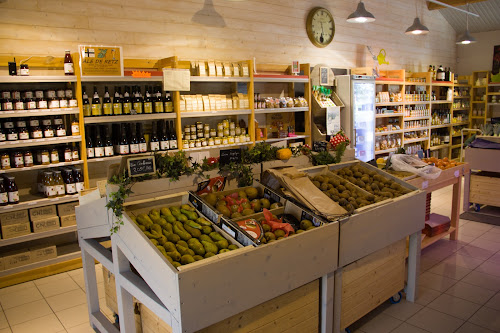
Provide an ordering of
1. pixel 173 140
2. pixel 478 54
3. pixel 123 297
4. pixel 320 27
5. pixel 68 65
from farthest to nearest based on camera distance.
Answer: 1. pixel 478 54
2. pixel 320 27
3. pixel 173 140
4. pixel 68 65
5. pixel 123 297

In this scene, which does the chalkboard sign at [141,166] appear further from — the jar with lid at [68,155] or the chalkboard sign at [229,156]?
the jar with lid at [68,155]

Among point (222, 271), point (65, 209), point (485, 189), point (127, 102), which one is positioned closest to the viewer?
point (222, 271)

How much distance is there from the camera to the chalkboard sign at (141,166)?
2.61 meters

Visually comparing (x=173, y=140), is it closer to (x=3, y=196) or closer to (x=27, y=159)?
(x=27, y=159)

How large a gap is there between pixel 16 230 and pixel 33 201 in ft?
1.09

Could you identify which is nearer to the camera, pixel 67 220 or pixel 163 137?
pixel 67 220

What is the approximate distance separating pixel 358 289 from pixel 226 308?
51.5 inches

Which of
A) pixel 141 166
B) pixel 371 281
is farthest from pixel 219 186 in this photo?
pixel 371 281

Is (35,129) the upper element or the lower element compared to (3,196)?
upper

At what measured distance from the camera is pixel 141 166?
8.73 feet

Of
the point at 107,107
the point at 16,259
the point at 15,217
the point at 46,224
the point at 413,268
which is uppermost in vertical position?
the point at 107,107

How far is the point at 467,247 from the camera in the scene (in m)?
4.73

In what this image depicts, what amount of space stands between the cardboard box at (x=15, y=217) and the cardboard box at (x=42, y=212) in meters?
0.06

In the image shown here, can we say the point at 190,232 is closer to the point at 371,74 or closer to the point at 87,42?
the point at 87,42
